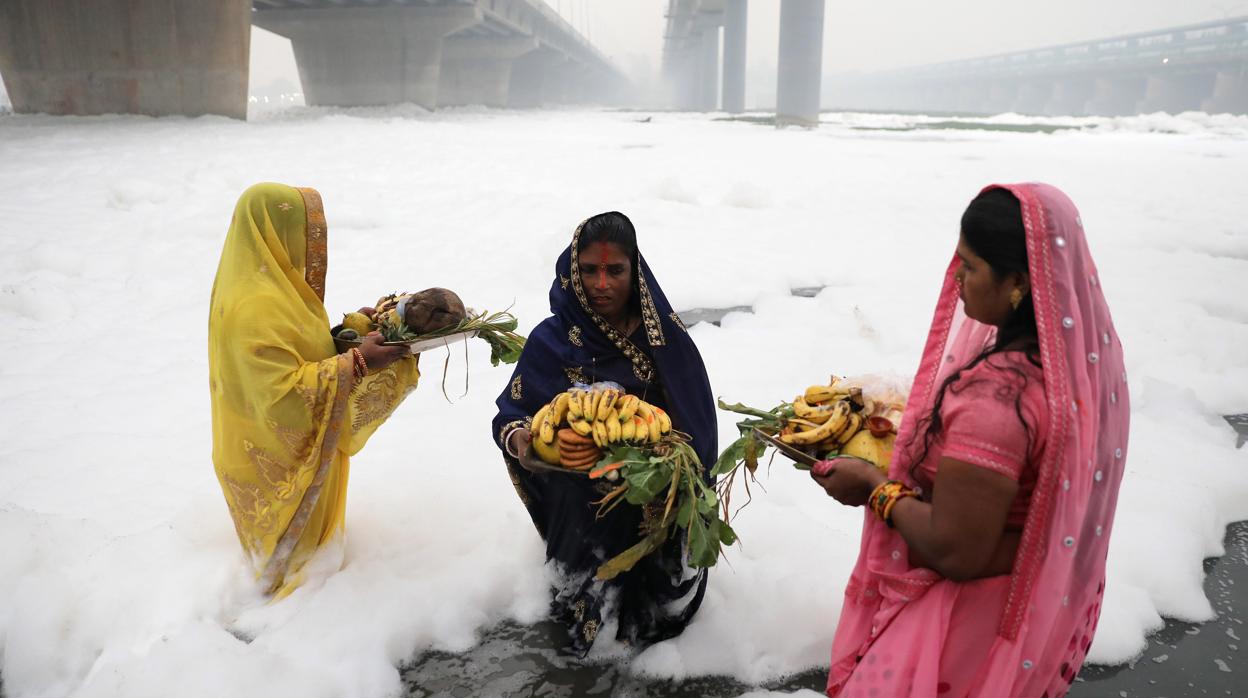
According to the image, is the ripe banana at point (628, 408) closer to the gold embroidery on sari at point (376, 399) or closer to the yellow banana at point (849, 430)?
the yellow banana at point (849, 430)

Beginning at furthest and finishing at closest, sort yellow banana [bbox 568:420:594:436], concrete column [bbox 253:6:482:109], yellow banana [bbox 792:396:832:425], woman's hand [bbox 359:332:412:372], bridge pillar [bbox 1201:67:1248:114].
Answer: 1. bridge pillar [bbox 1201:67:1248:114]
2. concrete column [bbox 253:6:482:109]
3. woman's hand [bbox 359:332:412:372]
4. yellow banana [bbox 568:420:594:436]
5. yellow banana [bbox 792:396:832:425]

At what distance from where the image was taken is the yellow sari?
2580 mm

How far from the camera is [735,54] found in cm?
4734

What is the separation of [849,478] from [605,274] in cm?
108

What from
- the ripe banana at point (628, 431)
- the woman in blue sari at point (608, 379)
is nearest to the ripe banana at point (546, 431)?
the woman in blue sari at point (608, 379)

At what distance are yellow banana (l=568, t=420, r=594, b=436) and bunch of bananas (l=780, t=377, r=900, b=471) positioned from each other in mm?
540

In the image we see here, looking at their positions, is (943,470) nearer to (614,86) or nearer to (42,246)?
(42,246)

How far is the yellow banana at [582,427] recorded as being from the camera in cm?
227

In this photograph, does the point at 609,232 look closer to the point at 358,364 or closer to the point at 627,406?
the point at 627,406

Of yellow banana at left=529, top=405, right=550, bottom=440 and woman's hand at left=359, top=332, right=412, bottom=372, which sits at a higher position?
woman's hand at left=359, top=332, right=412, bottom=372

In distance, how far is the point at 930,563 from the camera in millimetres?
1646

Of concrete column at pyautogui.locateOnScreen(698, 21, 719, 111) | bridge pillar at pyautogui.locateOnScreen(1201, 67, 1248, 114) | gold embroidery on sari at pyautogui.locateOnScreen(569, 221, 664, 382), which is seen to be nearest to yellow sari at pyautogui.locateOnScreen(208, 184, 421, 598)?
gold embroidery on sari at pyautogui.locateOnScreen(569, 221, 664, 382)

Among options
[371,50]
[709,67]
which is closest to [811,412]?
[371,50]

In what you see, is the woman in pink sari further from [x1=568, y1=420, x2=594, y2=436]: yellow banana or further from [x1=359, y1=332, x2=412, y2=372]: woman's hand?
[x1=359, y1=332, x2=412, y2=372]: woman's hand
